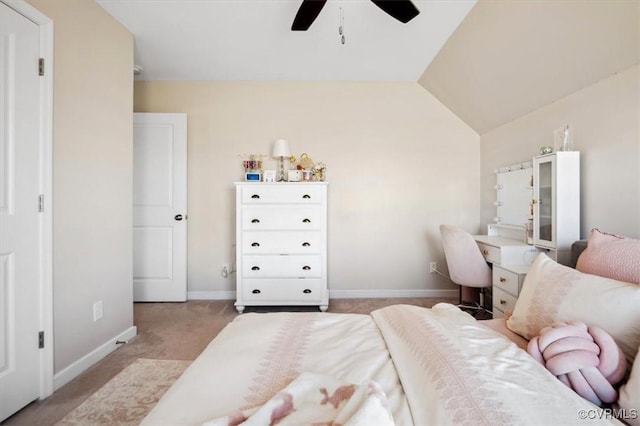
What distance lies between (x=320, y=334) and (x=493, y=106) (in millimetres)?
2808

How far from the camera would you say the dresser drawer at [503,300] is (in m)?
2.01

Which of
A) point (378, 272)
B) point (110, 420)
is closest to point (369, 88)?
point (378, 272)

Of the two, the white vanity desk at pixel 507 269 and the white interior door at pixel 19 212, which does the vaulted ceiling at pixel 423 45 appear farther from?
the white vanity desk at pixel 507 269

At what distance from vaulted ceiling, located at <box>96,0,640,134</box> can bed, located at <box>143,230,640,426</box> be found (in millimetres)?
1395

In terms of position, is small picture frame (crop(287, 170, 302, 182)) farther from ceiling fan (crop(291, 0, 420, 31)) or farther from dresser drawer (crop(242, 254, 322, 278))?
ceiling fan (crop(291, 0, 420, 31))

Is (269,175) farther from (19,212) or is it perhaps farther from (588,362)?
(588,362)

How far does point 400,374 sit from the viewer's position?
2.84ft

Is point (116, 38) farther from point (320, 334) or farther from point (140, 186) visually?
point (320, 334)

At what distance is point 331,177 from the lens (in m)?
3.36

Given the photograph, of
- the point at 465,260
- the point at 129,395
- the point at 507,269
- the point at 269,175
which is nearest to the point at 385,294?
the point at 465,260

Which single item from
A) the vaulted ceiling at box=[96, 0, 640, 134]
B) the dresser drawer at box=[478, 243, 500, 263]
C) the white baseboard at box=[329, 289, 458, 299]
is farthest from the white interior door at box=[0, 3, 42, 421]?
the dresser drawer at box=[478, 243, 500, 263]

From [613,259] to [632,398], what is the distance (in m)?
0.65

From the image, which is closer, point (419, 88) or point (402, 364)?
point (402, 364)

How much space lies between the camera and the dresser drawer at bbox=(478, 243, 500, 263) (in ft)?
7.53
